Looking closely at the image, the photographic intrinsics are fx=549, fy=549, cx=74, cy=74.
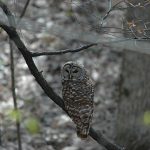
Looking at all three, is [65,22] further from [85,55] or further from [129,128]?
[129,128]

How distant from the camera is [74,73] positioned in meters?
3.82

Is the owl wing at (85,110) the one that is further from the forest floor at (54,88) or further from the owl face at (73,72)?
the forest floor at (54,88)

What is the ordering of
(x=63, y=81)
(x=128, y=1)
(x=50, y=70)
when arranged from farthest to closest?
(x=50, y=70)
(x=63, y=81)
(x=128, y=1)

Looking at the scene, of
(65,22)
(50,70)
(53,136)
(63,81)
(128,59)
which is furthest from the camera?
(65,22)

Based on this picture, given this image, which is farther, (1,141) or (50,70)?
(50,70)

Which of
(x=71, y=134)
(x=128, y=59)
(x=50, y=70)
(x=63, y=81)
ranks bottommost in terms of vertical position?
(x=71, y=134)

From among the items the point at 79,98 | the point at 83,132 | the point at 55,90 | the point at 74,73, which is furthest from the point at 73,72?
the point at 55,90

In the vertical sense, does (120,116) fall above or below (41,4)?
below

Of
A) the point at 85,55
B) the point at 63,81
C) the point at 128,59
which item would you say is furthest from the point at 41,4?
the point at 63,81

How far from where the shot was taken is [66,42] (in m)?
9.25

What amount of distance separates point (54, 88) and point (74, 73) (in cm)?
464

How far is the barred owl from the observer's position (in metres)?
3.71

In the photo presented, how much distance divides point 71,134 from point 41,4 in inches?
131

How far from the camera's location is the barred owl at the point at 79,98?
3.71m
